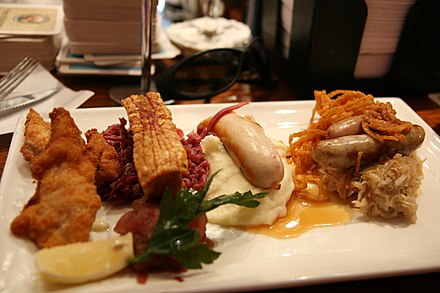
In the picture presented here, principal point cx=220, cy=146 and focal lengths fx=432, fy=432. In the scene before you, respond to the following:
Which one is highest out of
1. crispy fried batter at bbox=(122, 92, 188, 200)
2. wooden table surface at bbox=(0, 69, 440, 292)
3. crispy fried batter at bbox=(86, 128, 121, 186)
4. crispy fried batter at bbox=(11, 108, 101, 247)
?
crispy fried batter at bbox=(122, 92, 188, 200)

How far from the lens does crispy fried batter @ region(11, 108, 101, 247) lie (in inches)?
68.7

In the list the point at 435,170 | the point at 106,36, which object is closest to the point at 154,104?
the point at 106,36

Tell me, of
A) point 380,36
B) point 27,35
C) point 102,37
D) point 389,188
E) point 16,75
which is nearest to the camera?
point 389,188

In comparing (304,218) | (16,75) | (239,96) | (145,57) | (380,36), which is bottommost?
(239,96)

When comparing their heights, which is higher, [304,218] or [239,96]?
[304,218]

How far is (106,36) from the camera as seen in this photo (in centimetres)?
352

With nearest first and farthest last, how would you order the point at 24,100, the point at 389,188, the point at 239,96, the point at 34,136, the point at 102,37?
the point at 389,188
the point at 34,136
the point at 24,100
the point at 102,37
the point at 239,96

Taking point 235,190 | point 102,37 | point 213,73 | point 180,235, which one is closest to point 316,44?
point 213,73

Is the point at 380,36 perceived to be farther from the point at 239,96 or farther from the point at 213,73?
the point at 213,73

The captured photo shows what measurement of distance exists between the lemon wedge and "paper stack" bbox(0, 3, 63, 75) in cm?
228

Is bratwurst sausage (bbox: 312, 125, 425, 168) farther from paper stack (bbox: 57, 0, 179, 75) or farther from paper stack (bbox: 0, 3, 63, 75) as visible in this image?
paper stack (bbox: 0, 3, 63, 75)

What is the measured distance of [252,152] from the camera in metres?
2.18

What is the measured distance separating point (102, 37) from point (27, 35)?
22.4 inches

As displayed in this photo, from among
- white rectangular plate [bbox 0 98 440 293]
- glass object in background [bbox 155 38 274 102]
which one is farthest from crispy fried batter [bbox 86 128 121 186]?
glass object in background [bbox 155 38 274 102]
